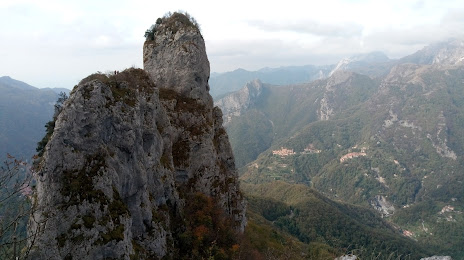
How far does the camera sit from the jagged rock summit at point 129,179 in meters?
24.0

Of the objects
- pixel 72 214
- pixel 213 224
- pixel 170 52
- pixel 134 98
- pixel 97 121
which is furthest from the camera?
pixel 170 52

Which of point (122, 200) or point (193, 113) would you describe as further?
→ point (193, 113)

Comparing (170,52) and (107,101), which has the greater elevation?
(170,52)

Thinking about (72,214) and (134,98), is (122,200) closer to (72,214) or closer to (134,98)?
(72,214)

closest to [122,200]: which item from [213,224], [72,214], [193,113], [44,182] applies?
[72,214]

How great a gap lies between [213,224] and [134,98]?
68.2ft

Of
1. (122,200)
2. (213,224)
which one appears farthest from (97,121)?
(213,224)

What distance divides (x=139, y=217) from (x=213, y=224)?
13.2m

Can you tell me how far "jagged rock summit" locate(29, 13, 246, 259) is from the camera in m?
24.0

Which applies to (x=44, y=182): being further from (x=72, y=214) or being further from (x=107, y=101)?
(x=107, y=101)

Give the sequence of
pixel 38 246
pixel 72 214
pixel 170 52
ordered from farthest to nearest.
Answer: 1. pixel 170 52
2. pixel 72 214
3. pixel 38 246

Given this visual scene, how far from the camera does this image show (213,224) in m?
40.1

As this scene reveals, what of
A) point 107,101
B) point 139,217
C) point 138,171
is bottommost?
point 139,217

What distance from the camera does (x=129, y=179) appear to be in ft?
97.4
